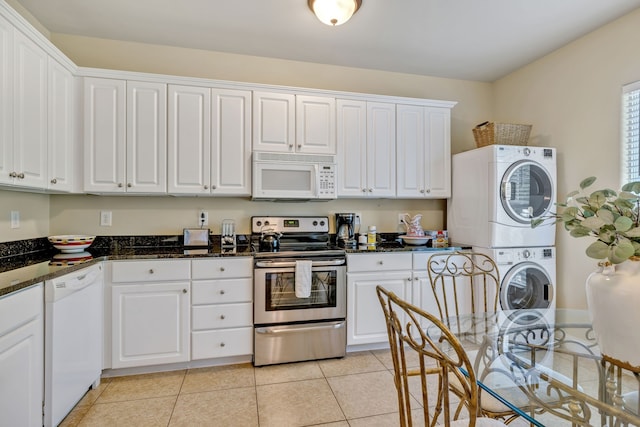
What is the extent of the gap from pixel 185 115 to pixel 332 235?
1.74 meters

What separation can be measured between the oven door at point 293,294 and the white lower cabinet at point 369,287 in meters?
0.09

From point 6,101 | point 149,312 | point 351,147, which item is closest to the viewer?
point 6,101

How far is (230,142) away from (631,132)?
10.3 feet

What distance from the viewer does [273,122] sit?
295cm

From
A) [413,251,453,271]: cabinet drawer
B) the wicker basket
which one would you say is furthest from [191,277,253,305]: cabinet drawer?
the wicker basket

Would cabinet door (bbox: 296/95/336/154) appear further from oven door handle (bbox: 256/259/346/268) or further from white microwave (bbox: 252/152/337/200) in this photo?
oven door handle (bbox: 256/259/346/268)

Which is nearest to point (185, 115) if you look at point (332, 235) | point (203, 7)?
point (203, 7)

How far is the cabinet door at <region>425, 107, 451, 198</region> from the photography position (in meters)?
3.33

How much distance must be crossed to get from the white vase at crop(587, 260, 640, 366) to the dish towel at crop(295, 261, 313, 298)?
1.81 meters

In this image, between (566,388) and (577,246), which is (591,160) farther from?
(566,388)

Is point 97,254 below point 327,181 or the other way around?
below

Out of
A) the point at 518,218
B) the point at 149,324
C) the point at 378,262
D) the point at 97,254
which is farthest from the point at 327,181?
the point at 97,254

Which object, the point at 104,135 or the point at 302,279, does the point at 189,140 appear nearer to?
the point at 104,135

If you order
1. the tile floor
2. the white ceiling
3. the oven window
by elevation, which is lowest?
the tile floor
